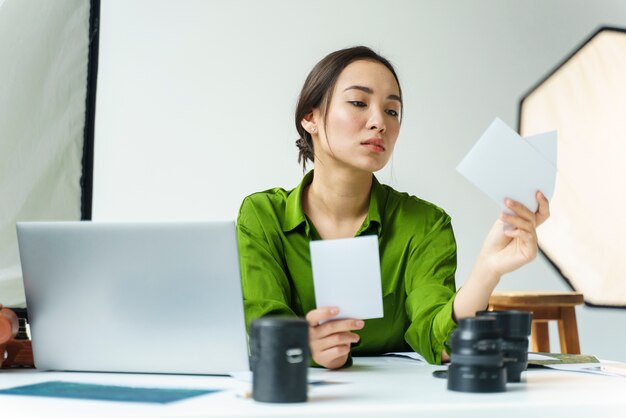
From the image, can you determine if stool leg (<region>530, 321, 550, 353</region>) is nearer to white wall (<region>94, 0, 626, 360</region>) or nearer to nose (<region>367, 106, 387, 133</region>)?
white wall (<region>94, 0, 626, 360</region>)

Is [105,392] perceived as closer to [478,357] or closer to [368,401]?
[368,401]

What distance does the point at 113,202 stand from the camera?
346 centimetres

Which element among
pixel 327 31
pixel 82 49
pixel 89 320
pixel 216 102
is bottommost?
pixel 89 320

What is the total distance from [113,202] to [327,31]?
1.29 meters

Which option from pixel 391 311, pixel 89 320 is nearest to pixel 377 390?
pixel 89 320

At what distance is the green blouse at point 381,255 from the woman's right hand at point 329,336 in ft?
1.18

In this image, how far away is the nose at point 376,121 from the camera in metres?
1.66

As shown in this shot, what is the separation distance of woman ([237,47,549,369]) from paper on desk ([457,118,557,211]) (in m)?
0.38

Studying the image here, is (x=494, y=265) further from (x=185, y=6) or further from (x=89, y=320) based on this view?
(x=185, y=6)

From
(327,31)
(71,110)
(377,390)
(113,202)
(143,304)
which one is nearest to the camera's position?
(377,390)

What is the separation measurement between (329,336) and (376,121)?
61 centimetres

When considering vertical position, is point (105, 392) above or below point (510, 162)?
below

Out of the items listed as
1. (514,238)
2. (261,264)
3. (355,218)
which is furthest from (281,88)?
(514,238)

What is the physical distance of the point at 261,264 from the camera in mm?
1631
